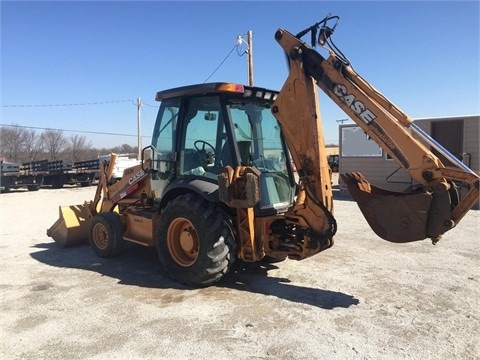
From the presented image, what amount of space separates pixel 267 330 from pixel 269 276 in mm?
1671

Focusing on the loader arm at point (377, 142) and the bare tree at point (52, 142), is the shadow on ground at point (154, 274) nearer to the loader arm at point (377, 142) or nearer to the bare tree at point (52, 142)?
the loader arm at point (377, 142)

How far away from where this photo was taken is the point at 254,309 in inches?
181

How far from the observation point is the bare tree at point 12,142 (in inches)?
2249

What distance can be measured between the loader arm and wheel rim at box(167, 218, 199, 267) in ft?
5.24

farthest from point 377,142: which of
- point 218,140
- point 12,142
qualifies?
point 12,142

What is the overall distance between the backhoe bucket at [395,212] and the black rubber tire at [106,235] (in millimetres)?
3833

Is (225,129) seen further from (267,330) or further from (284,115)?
(267,330)

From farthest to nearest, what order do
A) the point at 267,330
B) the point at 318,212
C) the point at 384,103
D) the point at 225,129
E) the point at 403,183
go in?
the point at 403,183 < the point at 225,129 < the point at 318,212 < the point at 384,103 < the point at 267,330

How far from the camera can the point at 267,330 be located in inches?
160

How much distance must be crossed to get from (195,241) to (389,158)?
397 inches

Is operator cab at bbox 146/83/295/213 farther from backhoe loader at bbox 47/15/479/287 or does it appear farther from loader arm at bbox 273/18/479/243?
loader arm at bbox 273/18/479/243

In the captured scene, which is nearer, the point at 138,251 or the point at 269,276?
the point at 269,276

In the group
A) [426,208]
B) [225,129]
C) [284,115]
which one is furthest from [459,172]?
[225,129]

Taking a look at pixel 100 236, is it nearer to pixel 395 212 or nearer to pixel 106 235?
pixel 106 235
